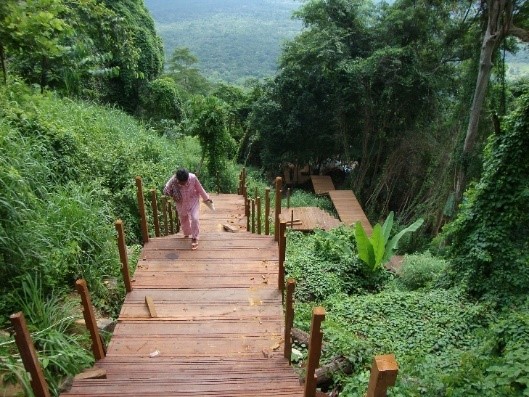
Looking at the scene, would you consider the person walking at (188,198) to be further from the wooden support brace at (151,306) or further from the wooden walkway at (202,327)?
the wooden support brace at (151,306)

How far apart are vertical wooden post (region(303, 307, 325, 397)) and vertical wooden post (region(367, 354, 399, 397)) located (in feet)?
2.62

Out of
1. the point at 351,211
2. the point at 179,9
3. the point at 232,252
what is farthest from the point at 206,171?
the point at 179,9

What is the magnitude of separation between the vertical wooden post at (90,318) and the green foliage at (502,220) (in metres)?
5.60

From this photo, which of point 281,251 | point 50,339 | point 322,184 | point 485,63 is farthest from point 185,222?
point 322,184

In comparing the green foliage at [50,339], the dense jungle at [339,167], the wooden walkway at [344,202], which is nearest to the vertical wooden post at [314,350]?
the dense jungle at [339,167]

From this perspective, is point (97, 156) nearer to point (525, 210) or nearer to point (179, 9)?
point (525, 210)

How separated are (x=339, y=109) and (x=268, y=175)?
457cm

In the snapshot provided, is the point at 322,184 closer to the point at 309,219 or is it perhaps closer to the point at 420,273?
the point at 309,219

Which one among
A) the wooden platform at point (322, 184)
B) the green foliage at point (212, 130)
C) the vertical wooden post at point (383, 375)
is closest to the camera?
the vertical wooden post at point (383, 375)

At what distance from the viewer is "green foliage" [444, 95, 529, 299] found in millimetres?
6148

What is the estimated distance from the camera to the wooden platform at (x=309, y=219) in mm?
11195

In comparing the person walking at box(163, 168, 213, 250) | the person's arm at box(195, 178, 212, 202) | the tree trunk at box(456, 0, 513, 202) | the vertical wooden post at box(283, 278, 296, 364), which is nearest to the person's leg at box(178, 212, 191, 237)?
the person walking at box(163, 168, 213, 250)

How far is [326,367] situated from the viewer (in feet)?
12.9

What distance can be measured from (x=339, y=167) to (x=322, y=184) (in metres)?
1.91
